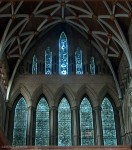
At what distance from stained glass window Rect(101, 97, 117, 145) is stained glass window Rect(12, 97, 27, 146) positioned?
515 centimetres

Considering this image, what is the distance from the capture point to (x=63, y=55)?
2383 centimetres

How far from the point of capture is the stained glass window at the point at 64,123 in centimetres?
2094

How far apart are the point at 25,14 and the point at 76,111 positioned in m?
7.09

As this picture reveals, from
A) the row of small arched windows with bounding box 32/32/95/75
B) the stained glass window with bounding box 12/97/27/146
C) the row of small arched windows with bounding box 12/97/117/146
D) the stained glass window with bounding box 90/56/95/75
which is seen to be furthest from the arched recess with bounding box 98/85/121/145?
the stained glass window with bounding box 12/97/27/146

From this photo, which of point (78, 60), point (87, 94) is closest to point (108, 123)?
point (87, 94)

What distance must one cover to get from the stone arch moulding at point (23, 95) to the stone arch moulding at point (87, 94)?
10.7 feet

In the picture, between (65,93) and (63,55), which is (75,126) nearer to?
(65,93)

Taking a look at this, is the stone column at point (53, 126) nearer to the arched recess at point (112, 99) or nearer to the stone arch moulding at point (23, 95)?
the stone arch moulding at point (23, 95)

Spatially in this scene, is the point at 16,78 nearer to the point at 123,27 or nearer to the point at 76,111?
the point at 76,111

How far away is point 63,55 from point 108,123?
587cm

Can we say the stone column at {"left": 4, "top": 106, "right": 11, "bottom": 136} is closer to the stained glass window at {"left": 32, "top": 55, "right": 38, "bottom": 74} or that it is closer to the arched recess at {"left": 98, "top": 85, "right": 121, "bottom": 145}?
the stained glass window at {"left": 32, "top": 55, "right": 38, "bottom": 74}

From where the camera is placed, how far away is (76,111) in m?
21.7

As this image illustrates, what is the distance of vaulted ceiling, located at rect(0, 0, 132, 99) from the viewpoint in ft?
65.5

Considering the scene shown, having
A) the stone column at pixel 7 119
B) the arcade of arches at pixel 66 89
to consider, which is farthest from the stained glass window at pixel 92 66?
the stone column at pixel 7 119
